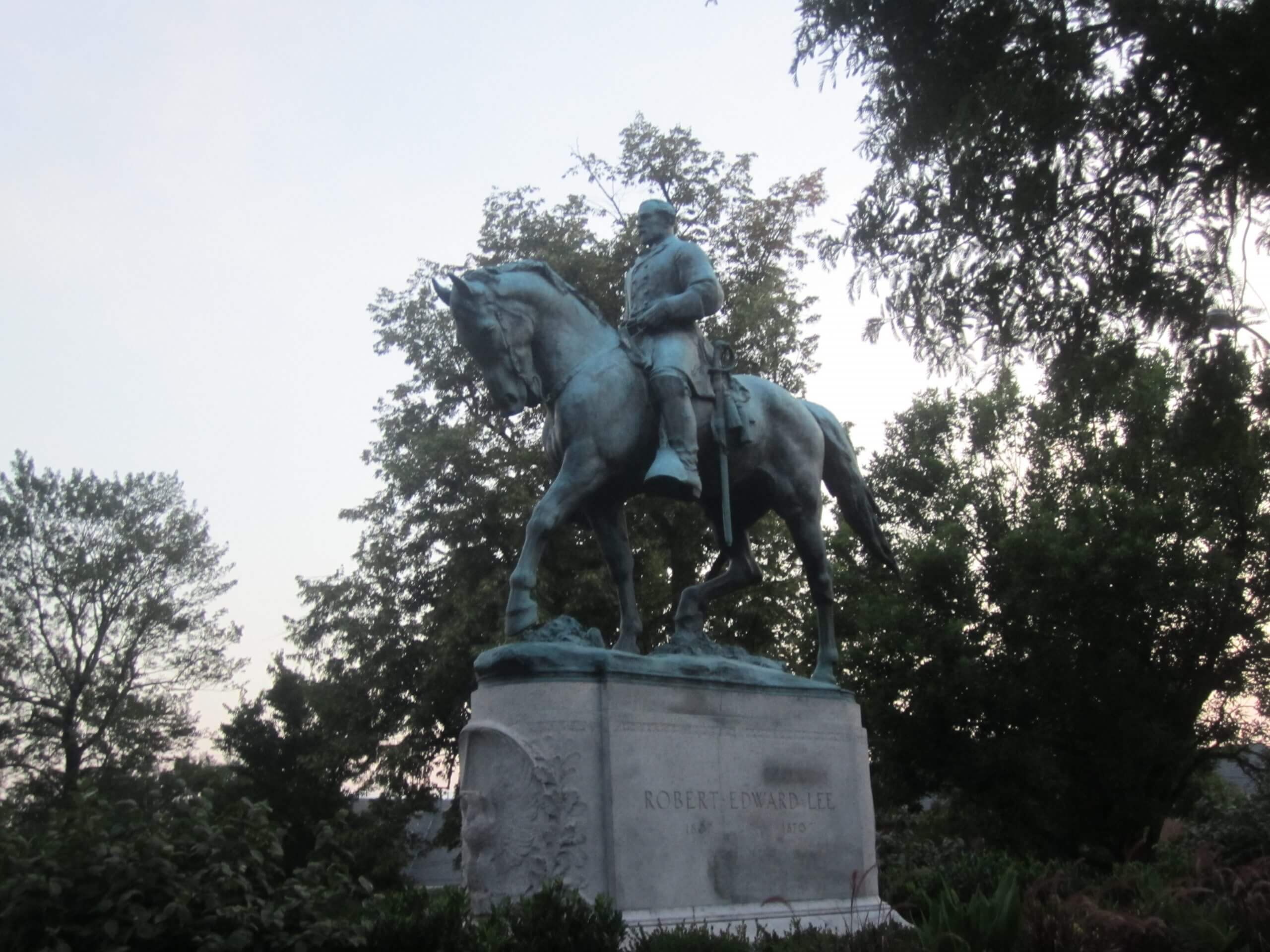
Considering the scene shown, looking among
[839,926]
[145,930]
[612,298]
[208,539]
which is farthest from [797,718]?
[208,539]

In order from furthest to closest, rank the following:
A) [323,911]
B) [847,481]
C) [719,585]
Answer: [847,481], [719,585], [323,911]

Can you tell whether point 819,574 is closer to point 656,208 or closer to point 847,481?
point 847,481

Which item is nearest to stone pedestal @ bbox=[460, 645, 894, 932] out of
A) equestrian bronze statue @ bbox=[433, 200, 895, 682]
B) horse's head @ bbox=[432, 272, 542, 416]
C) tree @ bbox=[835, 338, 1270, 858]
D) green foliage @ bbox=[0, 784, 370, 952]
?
equestrian bronze statue @ bbox=[433, 200, 895, 682]

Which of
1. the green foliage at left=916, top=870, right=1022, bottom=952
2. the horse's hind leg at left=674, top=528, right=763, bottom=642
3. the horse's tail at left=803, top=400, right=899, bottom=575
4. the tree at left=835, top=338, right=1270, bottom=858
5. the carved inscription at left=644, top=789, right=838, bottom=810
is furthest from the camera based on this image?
the tree at left=835, top=338, right=1270, bottom=858

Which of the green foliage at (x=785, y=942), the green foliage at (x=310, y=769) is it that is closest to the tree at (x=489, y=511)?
the green foliage at (x=310, y=769)

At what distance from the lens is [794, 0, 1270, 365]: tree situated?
29.6 feet

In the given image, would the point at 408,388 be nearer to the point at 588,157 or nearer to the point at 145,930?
the point at 588,157

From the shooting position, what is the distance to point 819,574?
34.6 ft

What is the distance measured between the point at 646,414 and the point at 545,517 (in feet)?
3.60

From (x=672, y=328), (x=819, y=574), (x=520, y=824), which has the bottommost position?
(x=520, y=824)

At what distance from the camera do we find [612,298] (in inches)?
950

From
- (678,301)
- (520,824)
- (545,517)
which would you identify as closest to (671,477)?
(545,517)

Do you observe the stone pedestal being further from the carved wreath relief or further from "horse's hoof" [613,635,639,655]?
"horse's hoof" [613,635,639,655]

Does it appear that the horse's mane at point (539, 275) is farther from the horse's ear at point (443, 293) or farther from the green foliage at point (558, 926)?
the green foliage at point (558, 926)
